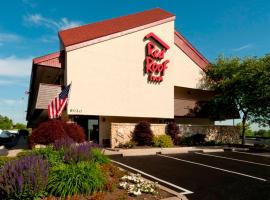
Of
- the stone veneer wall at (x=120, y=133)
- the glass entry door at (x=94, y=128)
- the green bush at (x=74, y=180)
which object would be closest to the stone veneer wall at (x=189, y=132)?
the stone veneer wall at (x=120, y=133)

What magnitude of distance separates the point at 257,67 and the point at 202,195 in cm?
2071

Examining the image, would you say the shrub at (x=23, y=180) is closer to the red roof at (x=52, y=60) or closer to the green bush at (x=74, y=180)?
the green bush at (x=74, y=180)

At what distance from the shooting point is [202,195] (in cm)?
998

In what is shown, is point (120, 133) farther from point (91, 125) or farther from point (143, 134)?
point (91, 125)

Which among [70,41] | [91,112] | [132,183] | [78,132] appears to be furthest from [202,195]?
[70,41]

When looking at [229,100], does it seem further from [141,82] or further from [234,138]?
[141,82]

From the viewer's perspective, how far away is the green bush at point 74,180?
8.57 metres

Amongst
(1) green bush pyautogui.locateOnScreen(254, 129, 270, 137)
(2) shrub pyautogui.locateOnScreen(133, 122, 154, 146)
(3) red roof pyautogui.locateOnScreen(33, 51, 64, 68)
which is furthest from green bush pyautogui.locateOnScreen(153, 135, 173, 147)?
(1) green bush pyautogui.locateOnScreen(254, 129, 270, 137)

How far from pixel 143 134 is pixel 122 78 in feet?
16.5

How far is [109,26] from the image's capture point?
1136 inches

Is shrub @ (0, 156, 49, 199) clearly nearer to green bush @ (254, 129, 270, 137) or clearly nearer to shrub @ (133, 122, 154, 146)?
shrub @ (133, 122, 154, 146)

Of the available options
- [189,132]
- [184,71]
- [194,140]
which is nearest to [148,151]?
[194,140]

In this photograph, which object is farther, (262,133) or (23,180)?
(262,133)

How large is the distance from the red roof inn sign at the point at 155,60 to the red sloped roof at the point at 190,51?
2292mm
